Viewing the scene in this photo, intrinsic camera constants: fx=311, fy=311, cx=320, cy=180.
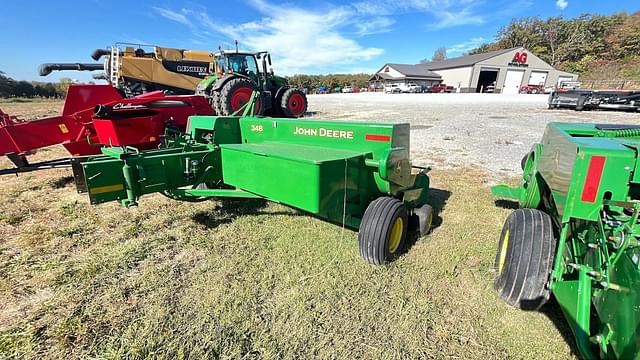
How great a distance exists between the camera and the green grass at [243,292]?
1.96 m

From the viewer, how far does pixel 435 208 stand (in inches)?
164

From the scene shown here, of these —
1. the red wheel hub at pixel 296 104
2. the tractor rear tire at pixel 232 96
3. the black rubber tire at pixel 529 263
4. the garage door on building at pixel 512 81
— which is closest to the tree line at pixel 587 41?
the garage door on building at pixel 512 81

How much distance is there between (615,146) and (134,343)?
3194mm

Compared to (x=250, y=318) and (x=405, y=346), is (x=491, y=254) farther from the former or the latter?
(x=250, y=318)

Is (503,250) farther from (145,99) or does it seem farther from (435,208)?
(145,99)

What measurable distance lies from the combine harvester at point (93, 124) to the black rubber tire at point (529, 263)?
14.8 feet

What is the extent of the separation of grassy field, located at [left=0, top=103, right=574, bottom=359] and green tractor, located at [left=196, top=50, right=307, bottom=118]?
5804 millimetres

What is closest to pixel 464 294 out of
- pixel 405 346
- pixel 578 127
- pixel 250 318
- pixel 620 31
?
pixel 405 346

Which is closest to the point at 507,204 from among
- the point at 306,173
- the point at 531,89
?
the point at 306,173

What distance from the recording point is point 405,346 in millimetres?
1970

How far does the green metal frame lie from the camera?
246 cm

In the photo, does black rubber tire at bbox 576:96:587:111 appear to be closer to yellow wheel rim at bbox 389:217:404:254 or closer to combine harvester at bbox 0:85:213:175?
yellow wheel rim at bbox 389:217:404:254

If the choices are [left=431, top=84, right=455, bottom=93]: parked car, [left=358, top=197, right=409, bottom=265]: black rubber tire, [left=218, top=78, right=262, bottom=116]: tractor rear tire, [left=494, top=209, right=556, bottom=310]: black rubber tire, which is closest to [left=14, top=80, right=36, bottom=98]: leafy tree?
[left=218, top=78, right=262, bottom=116]: tractor rear tire

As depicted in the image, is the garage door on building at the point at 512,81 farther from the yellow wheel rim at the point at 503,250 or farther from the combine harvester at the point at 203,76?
the yellow wheel rim at the point at 503,250
